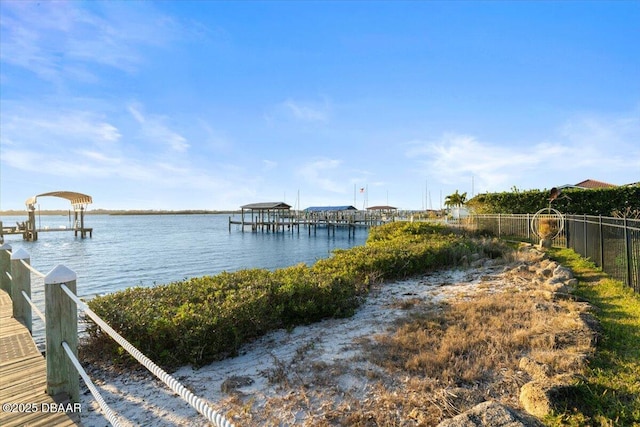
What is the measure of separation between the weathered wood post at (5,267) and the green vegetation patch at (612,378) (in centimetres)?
794

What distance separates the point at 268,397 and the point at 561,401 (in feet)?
8.44

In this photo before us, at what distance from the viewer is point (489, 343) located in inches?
161

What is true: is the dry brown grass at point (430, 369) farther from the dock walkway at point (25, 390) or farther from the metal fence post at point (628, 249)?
the metal fence post at point (628, 249)

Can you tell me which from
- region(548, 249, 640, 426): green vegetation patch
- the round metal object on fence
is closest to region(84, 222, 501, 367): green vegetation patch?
region(548, 249, 640, 426): green vegetation patch

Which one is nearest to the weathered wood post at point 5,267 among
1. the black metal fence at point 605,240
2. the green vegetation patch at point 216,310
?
the green vegetation patch at point 216,310

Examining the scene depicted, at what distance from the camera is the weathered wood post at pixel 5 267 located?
5984mm

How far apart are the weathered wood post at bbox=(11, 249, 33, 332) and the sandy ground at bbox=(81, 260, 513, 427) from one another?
5.78 feet

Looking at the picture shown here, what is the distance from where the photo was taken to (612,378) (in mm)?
3436

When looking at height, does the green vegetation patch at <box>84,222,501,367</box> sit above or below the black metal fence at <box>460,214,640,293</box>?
below

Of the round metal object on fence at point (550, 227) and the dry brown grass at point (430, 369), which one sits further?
the round metal object on fence at point (550, 227)

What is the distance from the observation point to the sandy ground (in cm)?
315

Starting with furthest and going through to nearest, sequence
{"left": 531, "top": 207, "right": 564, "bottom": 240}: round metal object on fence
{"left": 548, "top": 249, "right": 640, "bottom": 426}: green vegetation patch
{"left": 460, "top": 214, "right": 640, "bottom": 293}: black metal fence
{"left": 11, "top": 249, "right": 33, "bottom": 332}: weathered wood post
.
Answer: {"left": 531, "top": 207, "right": 564, "bottom": 240}: round metal object on fence < {"left": 460, "top": 214, "right": 640, "bottom": 293}: black metal fence < {"left": 11, "top": 249, "right": 33, "bottom": 332}: weathered wood post < {"left": 548, "top": 249, "right": 640, "bottom": 426}: green vegetation patch

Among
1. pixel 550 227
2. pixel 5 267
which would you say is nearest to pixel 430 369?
pixel 5 267

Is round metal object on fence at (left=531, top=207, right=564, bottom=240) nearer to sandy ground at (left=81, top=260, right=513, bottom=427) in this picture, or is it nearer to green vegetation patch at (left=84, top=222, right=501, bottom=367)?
green vegetation patch at (left=84, top=222, right=501, bottom=367)
